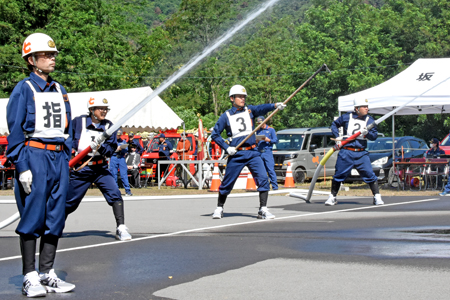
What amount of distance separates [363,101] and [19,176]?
29.9ft

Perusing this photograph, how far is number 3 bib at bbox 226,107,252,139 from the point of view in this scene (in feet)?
35.0

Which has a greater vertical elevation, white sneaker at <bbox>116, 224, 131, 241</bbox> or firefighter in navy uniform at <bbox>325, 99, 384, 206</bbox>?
firefighter in navy uniform at <bbox>325, 99, 384, 206</bbox>

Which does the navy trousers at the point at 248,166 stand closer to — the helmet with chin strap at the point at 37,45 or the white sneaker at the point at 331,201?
the white sneaker at the point at 331,201

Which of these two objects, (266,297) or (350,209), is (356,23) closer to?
(350,209)

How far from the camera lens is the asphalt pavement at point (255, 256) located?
5.23m

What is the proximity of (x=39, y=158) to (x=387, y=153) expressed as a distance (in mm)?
17159

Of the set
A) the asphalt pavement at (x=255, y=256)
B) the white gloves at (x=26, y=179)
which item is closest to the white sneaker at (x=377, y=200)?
the asphalt pavement at (x=255, y=256)

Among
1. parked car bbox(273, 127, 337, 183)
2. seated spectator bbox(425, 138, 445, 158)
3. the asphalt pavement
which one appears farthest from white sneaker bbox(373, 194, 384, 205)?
parked car bbox(273, 127, 337, 183)

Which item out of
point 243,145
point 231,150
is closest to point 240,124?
point 243,145

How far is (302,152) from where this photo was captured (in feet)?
80.0

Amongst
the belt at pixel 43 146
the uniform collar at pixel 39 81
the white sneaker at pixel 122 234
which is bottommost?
the white sneaker at pixel 122 234

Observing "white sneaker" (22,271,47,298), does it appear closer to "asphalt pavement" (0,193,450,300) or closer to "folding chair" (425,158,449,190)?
"asphalt pavement" (0,193,450,300)

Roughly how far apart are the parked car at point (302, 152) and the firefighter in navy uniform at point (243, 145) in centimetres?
1325

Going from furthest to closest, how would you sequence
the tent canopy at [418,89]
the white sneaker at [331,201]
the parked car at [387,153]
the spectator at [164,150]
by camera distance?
the spectator at [164,150]
the parked car at [387,153]
the tent canopy at [418,89]
the white sneaker at [331,201]
